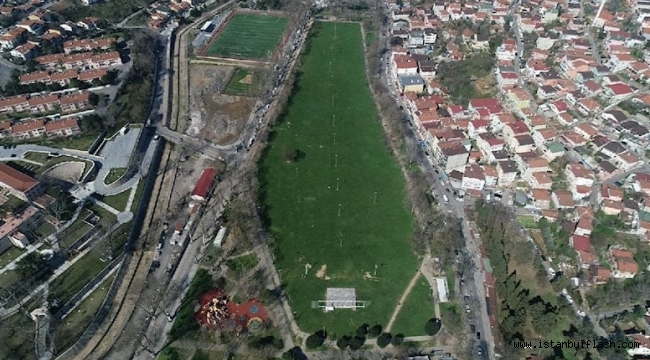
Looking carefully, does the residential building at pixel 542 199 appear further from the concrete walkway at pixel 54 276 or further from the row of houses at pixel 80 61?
the row of houses at pixel 80 61

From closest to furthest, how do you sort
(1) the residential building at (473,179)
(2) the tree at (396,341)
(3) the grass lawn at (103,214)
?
(2) the tree at (396,341)
(3) the grass lawn at (103,214)
(1) the residential building at (473,179)

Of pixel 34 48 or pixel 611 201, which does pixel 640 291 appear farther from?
pixel 34 48

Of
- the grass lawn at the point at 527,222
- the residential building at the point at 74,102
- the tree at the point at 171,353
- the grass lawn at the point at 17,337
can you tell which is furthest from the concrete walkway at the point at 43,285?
the grass lawn at the point at 527,222

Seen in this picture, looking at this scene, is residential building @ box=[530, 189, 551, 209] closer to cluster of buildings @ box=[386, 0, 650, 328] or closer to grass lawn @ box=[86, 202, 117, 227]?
cluster of buildings @ box=[386, 0, 650, 328]

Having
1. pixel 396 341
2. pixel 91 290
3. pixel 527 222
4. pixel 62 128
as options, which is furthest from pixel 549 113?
pixel 62 128

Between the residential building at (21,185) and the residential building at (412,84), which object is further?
the residential building at (412,84)

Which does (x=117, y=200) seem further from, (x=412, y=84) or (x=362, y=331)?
(x=412, y=84)

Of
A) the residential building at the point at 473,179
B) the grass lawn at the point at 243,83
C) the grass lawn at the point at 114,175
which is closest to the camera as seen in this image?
the grass lawn at the point at 114,175
